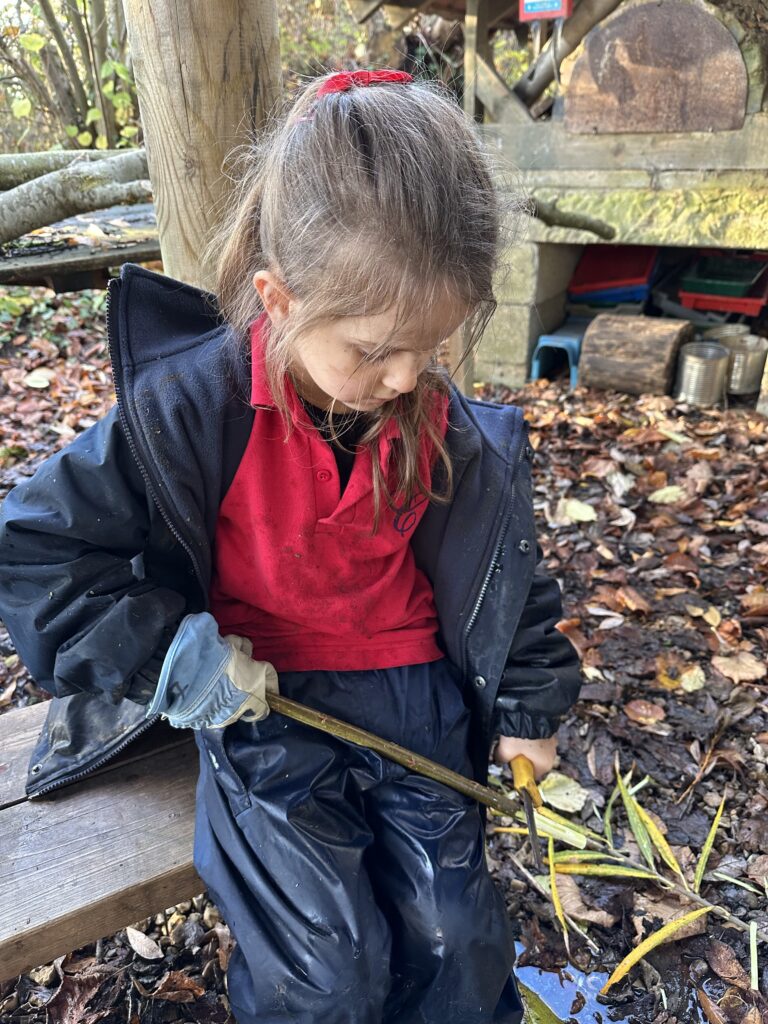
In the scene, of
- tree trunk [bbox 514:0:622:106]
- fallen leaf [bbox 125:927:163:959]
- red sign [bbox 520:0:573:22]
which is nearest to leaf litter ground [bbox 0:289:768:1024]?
fallen leaf [bbox 125:927:163:959]

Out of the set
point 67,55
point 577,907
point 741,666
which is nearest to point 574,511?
point 741,666

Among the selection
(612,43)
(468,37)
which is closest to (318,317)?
(468,37)

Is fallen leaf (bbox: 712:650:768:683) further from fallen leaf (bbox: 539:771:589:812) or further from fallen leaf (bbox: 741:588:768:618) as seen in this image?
fallen leaf (bbox: 539:771:589:812)

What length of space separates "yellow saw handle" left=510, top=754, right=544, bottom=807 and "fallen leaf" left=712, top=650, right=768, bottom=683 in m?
1.24

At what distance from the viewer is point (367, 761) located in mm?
1634

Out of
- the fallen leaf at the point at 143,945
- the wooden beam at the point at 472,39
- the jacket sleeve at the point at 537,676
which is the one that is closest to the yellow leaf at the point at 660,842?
the jacket sleeve at the point at 537,676

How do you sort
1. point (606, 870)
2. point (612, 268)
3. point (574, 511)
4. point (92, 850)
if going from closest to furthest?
point (92, 850)
point (606, 870)
point (574, 511)
point (612, 268)

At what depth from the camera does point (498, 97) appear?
5.20m

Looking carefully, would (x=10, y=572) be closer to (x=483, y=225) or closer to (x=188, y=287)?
(x=188, y=287)

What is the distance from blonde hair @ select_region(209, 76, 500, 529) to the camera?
1.21m

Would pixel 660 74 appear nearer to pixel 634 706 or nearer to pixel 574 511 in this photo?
pixel 574 511

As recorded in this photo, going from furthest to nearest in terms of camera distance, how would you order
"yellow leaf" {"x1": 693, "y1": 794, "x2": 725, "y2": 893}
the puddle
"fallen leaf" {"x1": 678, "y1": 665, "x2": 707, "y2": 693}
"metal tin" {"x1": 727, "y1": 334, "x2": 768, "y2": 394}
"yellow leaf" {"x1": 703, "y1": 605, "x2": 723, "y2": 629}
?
"metal tin" {"x1": 727, "y1": 334, "x2": 768, "y2": 394}
"yellow leaf" {"x1": 703, "y1": 605, "x2": 723, "y2": 629}
"fallen leaf" {"x1": 678, "y1": 665, "x2": 707, "y2": 693}
"yellow leaf" {"x1": 693, "y1": 794, "x2": 725, "y2": 893}
the puddle

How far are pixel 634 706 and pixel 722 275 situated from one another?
453cm

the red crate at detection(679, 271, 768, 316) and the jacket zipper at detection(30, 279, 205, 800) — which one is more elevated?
the jacket zipper at detection(30, 279, 205, 800)
